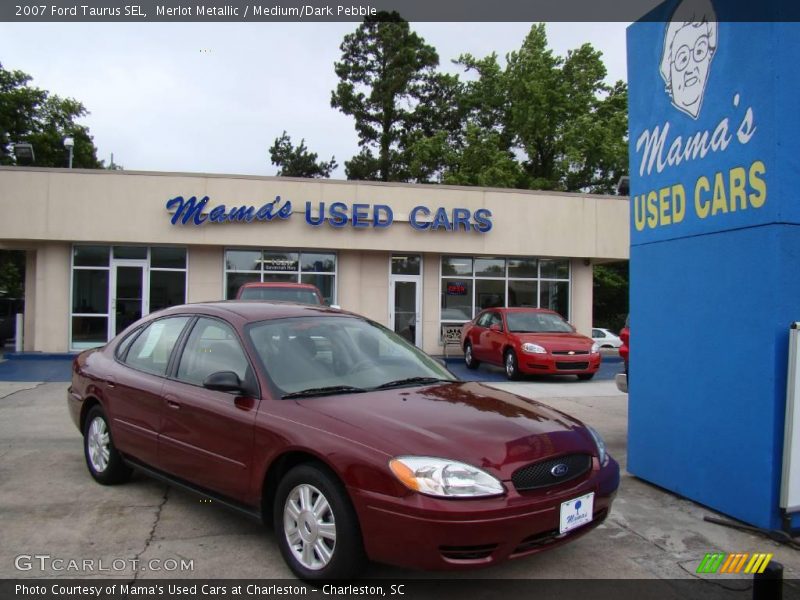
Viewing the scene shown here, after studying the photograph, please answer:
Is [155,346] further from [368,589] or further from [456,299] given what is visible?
[456,299]

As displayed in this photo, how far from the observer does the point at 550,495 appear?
322 cm

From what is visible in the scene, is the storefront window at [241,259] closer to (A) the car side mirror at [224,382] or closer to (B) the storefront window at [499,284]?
(B) the storefront window at [499,284]

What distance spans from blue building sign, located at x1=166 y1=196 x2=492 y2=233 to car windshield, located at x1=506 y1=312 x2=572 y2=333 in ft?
14.1

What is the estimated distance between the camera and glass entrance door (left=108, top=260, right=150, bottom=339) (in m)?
17.3

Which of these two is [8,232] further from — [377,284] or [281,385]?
[281,385]

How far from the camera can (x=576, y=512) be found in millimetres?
3344

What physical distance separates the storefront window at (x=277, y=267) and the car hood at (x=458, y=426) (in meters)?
14.0

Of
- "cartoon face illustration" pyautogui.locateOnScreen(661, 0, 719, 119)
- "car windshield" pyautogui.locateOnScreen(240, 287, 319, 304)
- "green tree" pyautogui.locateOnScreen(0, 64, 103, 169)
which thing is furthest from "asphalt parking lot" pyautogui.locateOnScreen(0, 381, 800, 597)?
"green tree" pyautogui.locateOnScreen(0, 64, 103, 169)

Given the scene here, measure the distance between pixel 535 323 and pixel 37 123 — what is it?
33.7 metres

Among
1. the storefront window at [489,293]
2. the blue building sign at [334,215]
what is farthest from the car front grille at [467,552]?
the storefront window at [489,293]

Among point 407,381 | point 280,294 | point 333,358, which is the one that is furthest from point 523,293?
point 333,358

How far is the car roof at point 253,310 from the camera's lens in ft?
14.4

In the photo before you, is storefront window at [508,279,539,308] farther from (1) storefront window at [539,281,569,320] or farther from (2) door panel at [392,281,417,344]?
(2) door panel at [392,281,417,344]

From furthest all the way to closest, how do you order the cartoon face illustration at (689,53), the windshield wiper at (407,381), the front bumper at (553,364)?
the front bumper at (553,364), the cartoon face illustration at (689,53), the windshield wiper at (407,381)
